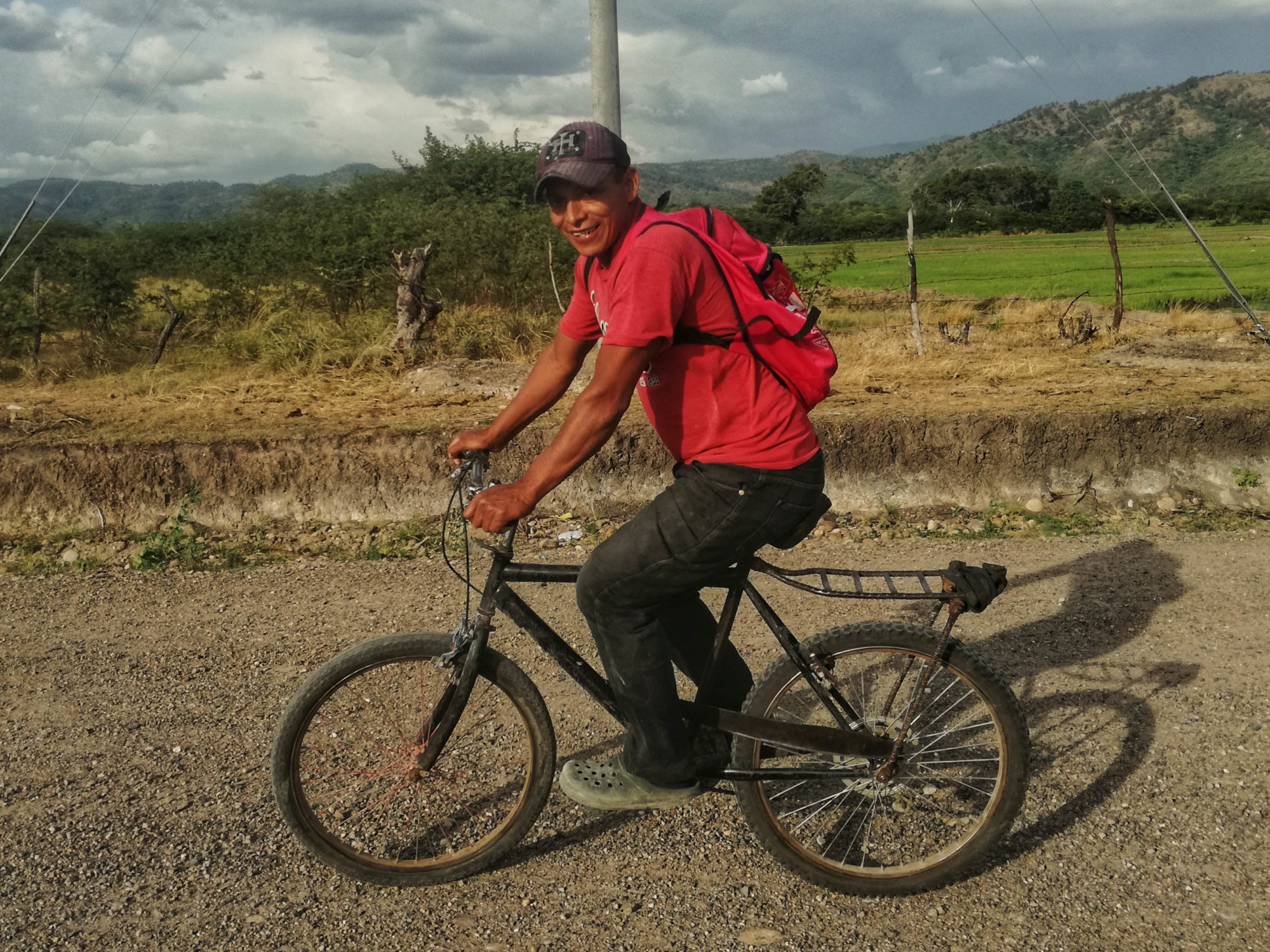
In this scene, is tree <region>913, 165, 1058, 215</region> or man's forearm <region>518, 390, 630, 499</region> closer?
man's forearm <region>518, 390, 630, 499</region>

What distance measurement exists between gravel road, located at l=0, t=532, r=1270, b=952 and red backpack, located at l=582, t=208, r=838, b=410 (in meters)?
1.56

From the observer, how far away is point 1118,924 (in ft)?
9.80

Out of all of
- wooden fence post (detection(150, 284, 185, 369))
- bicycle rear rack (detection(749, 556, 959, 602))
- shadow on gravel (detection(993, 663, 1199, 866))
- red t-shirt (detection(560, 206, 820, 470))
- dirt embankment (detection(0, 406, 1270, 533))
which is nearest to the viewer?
red t-shirt (detection(560, 206, 820, 470))

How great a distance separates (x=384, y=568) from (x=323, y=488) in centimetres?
146

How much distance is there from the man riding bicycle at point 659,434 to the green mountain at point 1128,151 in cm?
5094

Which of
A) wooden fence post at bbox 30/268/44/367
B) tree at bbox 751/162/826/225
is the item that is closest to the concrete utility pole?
wooden fence post at bbox 30/268/44/367

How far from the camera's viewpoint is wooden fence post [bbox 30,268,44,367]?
10969mm

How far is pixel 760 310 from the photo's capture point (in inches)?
104

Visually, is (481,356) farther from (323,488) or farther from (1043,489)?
(1043,489)

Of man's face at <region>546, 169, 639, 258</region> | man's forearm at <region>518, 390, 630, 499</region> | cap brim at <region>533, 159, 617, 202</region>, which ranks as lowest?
man's forearm at <region>518, 390, 630, 499</region>

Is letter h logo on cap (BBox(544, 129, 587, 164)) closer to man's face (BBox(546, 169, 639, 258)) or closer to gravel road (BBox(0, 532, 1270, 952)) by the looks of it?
man's face (BBox(546, 169, 639, 258))

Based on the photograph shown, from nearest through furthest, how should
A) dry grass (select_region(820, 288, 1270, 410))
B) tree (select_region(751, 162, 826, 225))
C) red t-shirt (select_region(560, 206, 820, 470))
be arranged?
red t-shirt (select_region(560, 206, 820, 470)) → dry grass (select_region(820, 288, 1270, 410)) → tree (select_region(751, 162, 826, 225))

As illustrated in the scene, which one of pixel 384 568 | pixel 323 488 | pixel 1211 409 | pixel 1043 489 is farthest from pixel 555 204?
pixel 1211 409

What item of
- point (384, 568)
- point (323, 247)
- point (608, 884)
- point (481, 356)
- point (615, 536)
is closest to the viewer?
point (615, 536)
